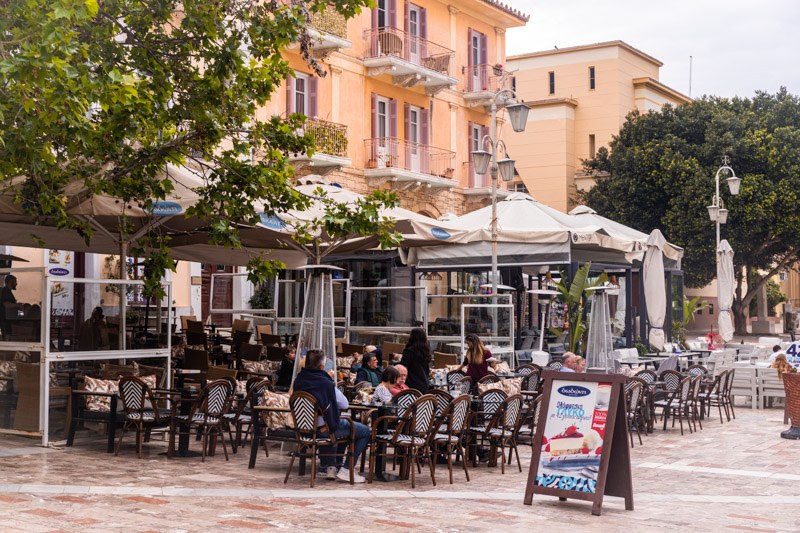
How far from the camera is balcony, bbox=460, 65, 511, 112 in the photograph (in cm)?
3394

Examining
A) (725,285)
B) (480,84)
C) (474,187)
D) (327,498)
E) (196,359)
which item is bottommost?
(327,498)

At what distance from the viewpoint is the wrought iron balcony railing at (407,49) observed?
29594 millimetres

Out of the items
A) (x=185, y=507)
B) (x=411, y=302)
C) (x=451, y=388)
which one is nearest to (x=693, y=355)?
(x=411, y=302)

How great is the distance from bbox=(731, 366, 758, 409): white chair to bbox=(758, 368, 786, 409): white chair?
0.36 feet

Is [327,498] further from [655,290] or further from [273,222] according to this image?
[655,290]

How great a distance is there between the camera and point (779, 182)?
133 feet

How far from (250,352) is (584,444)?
27.7 ft

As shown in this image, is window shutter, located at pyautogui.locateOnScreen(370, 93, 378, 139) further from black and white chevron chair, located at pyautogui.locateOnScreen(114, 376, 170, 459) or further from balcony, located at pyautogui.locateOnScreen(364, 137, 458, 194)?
black and white chevron chair, located at pyautogui.locateOnScreen(114, 376, 170, 459)

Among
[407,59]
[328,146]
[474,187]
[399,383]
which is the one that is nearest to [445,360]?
[399,383]

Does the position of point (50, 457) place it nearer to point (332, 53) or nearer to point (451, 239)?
point (451, 239)

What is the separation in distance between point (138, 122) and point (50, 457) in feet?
12.9

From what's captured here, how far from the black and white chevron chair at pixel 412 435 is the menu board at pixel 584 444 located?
1.44 meters

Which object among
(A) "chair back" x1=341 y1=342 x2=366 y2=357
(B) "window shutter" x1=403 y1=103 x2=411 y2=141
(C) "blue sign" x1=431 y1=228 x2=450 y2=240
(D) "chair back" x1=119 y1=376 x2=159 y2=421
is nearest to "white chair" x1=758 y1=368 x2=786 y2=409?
(C) "blue sign" x1=431 y1=228 x2=450 y2=240

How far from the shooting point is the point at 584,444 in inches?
340
